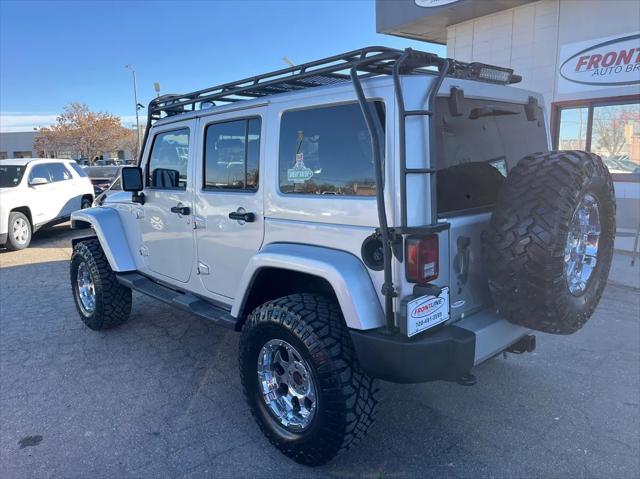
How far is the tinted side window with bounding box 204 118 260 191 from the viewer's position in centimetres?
321

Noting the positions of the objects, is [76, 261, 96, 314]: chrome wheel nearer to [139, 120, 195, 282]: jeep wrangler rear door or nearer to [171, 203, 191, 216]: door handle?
[139, 120, 195, 282]: jeep wrangler rear door

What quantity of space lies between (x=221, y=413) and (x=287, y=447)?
30.1 inches

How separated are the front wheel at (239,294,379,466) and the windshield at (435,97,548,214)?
908 mm

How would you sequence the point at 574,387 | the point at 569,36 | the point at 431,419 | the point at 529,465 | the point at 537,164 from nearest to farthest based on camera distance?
the point at 537,164 → the point at 529,465 → the point at 431,419 → the point at 574,387 → the point at 569,36

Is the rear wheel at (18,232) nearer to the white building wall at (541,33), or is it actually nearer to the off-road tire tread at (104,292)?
the off-road tire tread at (104,292)

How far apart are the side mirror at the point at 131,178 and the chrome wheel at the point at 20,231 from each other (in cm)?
661

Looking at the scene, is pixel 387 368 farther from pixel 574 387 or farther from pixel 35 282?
pixel 35 282

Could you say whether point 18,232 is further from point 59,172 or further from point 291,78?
point 291,78

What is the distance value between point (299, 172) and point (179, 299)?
5.41ft

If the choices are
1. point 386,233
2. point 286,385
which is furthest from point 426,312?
point 286,385

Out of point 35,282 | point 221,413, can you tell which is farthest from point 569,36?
point 35,282

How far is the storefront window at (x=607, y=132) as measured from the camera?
8.48 meters

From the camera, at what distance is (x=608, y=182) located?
9.02ft

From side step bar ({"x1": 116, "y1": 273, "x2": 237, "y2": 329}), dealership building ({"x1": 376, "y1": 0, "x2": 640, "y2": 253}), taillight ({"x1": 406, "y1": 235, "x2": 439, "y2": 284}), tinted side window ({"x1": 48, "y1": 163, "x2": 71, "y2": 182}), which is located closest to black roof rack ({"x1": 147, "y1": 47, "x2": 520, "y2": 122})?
taillight ({"x1": 406, "y1": 235, "x2": 439, "y2": 284})
